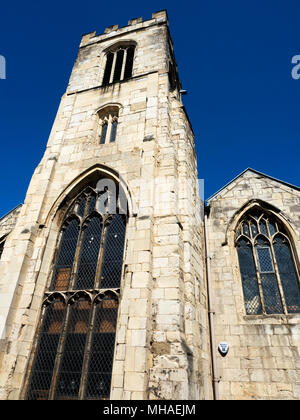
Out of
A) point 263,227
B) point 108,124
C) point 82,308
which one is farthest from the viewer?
point 108,124

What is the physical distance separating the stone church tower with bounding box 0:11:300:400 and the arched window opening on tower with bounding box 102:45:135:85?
1.96m

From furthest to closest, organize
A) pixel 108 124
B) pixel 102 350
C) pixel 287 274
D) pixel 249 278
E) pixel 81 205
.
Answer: pixel 108 124 < pixel 81 205 < pixel 249 278 < pixel 287 274 < pixel 102 350

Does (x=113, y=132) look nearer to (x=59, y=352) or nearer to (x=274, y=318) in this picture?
(x=59, y=352)

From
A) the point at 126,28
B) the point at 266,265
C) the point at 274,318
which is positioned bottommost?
the point at 274,318

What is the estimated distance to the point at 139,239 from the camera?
648 centimetres

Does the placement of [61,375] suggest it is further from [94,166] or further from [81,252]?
[94,166]

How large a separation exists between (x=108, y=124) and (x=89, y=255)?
5.14 metres

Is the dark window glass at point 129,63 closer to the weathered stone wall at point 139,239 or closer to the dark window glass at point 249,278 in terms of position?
the weathered stone wall at point 139,239

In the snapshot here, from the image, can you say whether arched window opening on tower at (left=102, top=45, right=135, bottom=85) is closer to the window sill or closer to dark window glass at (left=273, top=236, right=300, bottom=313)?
dark window glass at (left=273, top=236, right=300, bottom=313)

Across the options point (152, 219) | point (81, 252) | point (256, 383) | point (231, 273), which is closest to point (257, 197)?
point (231, 273)

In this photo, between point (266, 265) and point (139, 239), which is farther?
point (266, 265)

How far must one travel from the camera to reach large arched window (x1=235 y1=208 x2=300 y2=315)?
766 cm

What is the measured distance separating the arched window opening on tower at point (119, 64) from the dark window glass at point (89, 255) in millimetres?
7499

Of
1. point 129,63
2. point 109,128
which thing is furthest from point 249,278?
point 129,63
